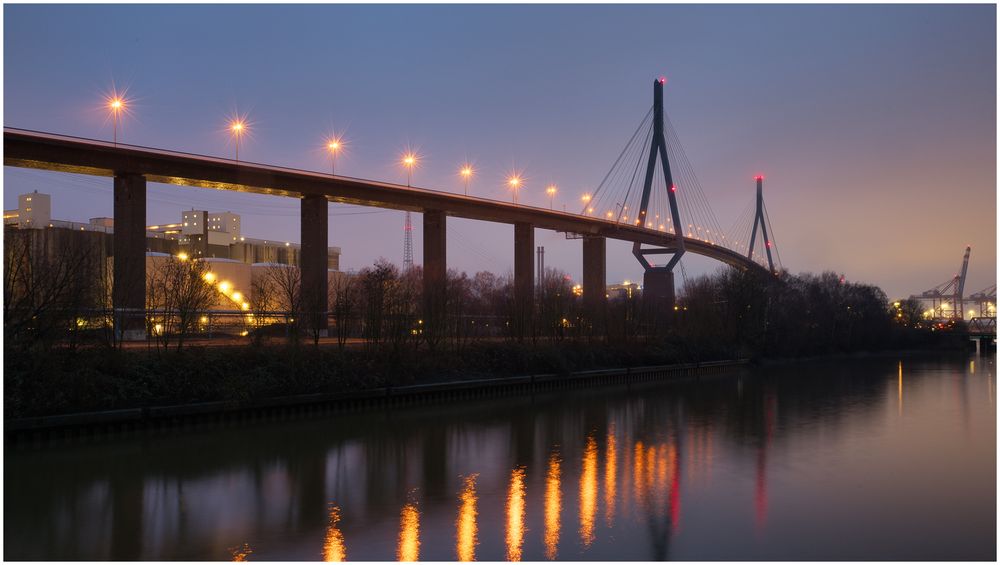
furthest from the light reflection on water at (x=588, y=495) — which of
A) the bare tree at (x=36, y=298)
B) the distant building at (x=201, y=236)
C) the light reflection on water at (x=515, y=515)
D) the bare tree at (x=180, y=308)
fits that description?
the distant building at (x=201, y=236)

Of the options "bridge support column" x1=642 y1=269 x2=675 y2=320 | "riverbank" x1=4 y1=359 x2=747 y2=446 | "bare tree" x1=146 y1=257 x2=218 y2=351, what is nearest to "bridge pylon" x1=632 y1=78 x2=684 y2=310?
"bridge support column" x1=642 y1=269 x2=675 y2=320

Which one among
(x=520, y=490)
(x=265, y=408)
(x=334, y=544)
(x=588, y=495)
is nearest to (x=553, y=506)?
(x=588, y=495)

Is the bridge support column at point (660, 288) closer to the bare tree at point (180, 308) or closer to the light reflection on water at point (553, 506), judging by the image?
the bare tree at point (180, 308)

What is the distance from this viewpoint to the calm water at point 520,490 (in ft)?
31.6

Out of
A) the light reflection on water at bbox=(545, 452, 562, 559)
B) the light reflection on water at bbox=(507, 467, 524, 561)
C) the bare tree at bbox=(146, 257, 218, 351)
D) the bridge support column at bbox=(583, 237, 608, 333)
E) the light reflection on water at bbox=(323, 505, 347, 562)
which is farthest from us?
the bridge support column at bbox=(583, 237, 608, 333)

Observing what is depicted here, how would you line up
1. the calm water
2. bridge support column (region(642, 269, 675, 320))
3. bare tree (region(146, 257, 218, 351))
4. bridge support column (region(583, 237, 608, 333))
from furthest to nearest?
bridge support column (region(583, 237, 608, 333)) → bridge support column (region(642, 269, 675, 320)) → bare tree (region(146, 257, 218, 351)) → the calm water

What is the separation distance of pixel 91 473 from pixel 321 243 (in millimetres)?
23993

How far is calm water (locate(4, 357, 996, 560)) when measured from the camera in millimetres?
9625

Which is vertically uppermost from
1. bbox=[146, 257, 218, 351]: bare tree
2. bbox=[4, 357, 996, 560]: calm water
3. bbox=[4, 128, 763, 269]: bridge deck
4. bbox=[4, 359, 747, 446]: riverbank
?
bbox=[4, 128, 763, 269]: bridge deck

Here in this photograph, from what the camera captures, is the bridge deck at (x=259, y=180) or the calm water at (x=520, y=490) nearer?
the calm water at (x=520, y=490)

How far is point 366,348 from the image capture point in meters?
24.1

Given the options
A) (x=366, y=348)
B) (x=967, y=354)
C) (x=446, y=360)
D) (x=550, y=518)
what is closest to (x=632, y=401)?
Answer: (x=446, y=360)

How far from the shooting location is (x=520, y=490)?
12492 mm

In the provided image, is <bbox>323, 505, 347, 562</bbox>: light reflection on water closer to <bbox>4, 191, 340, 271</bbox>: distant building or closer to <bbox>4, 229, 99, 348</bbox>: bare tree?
<bbox>4, 229, 99, 348</bbox>: bare tree
